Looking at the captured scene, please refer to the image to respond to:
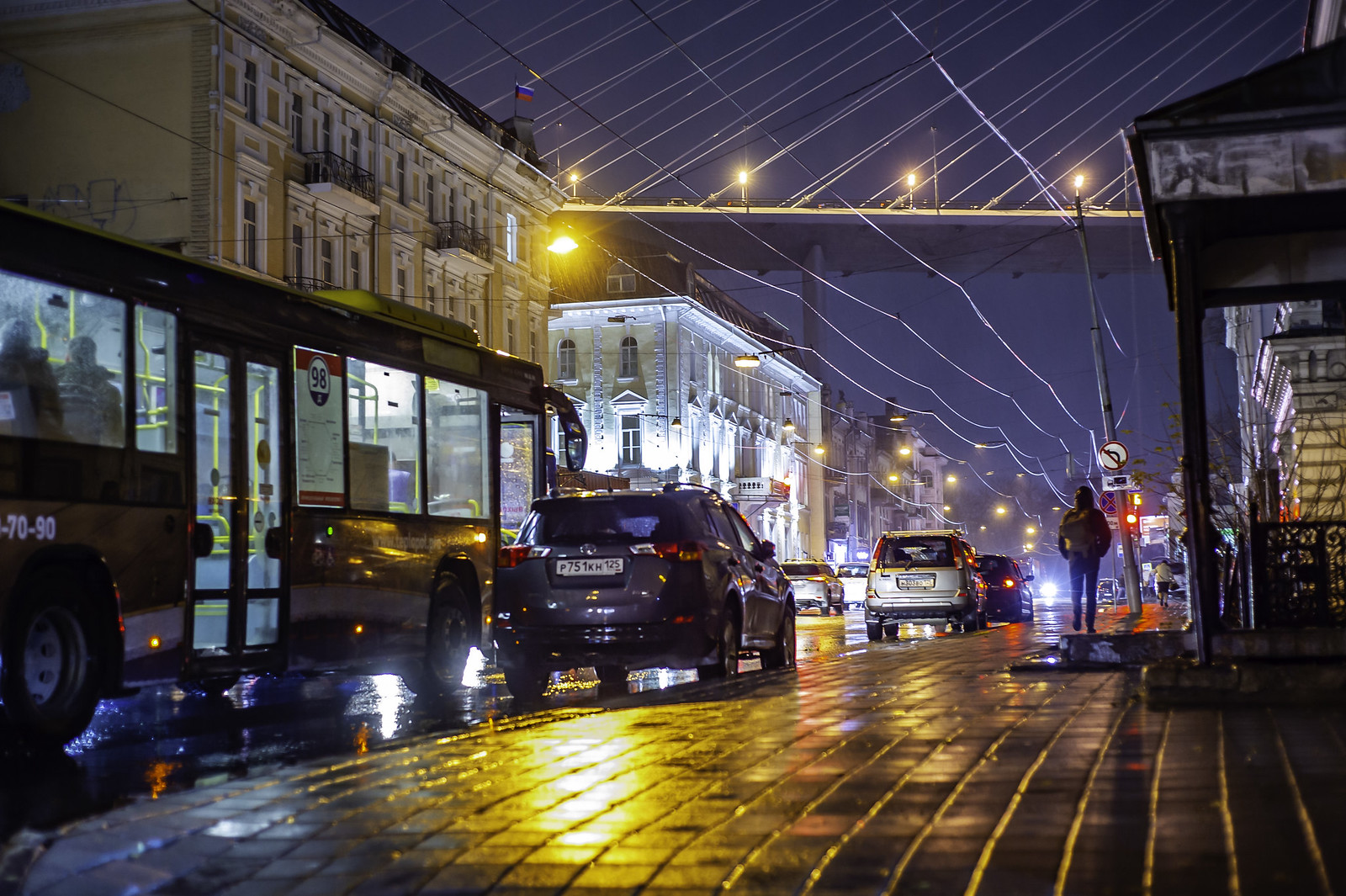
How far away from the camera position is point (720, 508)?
48.0ft

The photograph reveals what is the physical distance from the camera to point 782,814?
5.30 metres

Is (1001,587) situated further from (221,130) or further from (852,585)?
(852,585)

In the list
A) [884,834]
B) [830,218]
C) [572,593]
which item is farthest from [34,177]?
[830,218]

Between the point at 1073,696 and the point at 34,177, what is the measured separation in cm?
3114

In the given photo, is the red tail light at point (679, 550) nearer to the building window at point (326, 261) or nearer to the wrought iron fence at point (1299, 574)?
the wrought iron fence at point (1299, 574)

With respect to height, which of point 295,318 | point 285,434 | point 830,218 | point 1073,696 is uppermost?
point 830,218

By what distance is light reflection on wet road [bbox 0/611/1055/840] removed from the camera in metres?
7.18

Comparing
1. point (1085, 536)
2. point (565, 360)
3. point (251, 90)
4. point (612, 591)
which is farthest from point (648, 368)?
point (612, 591)

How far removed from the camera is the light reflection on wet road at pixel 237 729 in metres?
7.18

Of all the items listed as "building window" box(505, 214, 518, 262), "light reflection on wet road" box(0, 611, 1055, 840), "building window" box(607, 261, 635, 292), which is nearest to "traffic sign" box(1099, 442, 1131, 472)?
"light reflection on wet road" box(0, 611, 1055, 840)

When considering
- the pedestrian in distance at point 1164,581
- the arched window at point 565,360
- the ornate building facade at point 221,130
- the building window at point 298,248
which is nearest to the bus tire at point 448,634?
the ornate building facade at point 221,130

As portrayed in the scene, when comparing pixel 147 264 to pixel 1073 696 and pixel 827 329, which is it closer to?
pixel 1073 696

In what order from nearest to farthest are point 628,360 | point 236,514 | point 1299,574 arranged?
point 1299,574 → point 236,514 → point 628,360

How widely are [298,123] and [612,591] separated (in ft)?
88.9
